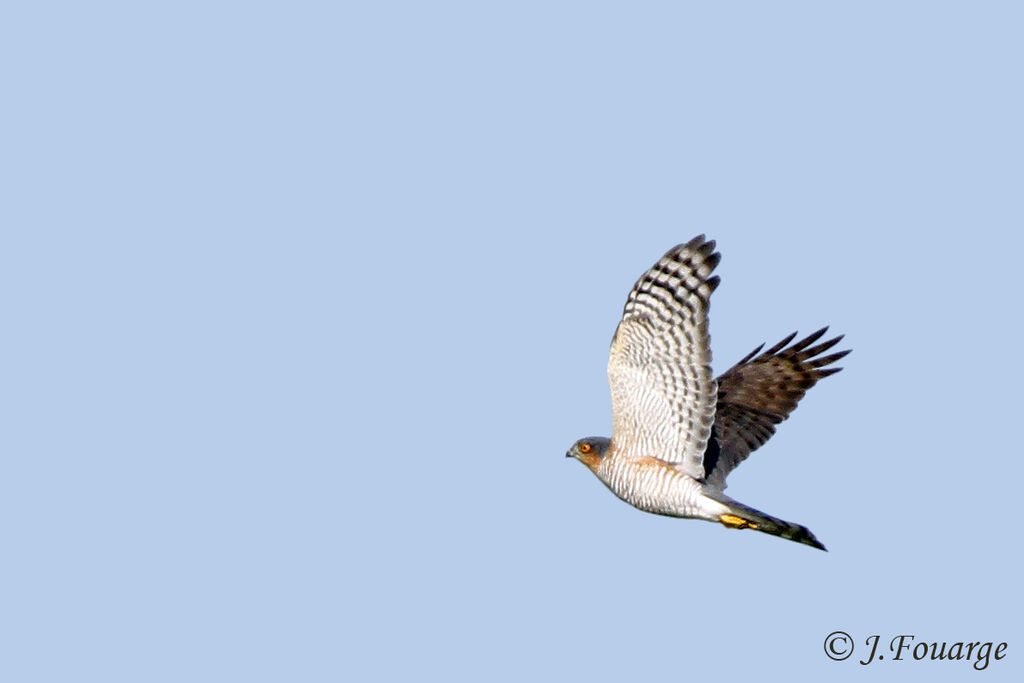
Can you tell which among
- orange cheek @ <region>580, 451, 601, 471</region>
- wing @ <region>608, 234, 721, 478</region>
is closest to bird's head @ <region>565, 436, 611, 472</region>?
orange cheek @ <region>580, 451, 601, 471</region>

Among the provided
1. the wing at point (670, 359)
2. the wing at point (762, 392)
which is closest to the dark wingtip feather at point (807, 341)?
the wing at point (762, 392)

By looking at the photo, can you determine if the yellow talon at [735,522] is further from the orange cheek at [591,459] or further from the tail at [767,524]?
the orange cheek at [591,459]

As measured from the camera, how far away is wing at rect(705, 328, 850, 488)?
13.3m

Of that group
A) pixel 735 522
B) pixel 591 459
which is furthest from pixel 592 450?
pixel 735 522

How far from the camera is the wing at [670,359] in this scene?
11.3m

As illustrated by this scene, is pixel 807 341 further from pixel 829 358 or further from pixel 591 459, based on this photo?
pixel 591 459

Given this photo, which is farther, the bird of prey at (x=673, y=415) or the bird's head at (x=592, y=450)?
the bird's head at (x=592, y=450)

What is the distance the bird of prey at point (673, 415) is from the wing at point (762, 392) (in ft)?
0.05

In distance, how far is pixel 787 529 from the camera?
11680mm

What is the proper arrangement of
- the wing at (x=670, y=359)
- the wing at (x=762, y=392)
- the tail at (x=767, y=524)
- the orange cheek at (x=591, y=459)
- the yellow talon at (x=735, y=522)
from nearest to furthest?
the wing at (x=670, y=359) < the tail at (x=767, y=524) < the yellow talon at (x=735, y=522) < the orange cheek at (x=591, y=459) < the wing at (x=762, y=392)

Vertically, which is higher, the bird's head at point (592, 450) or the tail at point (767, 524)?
the bird's head at point (592, 450)

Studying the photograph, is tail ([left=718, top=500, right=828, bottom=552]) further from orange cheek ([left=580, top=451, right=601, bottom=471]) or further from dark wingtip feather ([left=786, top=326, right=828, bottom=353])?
dark wingtip feather ([left=786, top=326, right=828, bottom=353])

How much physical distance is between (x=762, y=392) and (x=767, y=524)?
2011mm

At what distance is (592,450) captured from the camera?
12602mm
